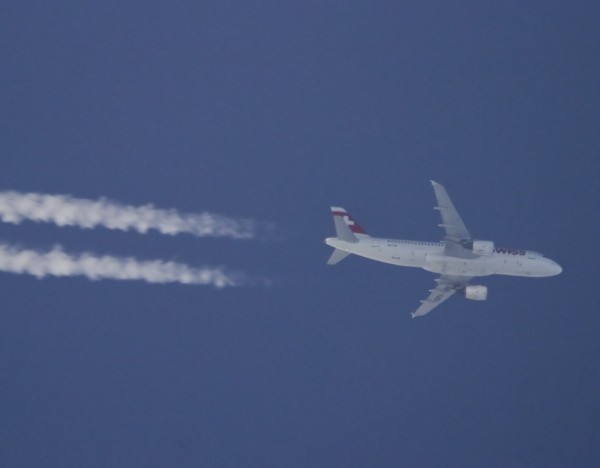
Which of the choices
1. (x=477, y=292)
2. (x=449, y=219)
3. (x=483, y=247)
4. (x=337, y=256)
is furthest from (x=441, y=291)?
(x=337, y=256)

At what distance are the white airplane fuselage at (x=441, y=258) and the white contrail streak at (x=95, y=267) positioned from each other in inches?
302

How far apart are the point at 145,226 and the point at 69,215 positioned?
3.93 m

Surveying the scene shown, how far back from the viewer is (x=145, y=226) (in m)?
49.8

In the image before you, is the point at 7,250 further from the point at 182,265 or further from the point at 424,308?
the point at 424,308

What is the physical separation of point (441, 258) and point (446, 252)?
344 millimetres

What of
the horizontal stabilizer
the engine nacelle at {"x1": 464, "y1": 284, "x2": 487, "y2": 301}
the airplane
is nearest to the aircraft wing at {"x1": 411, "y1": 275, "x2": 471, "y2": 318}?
the engine nacelle at {"x1": 464, "y1": 284, "x2": 487, "y2": 301}

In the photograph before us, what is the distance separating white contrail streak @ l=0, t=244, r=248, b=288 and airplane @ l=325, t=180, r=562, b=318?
24.5 ft

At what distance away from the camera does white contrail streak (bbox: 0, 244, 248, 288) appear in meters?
45.8

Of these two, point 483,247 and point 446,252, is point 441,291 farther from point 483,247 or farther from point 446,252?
point 483,247

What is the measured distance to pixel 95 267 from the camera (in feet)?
159

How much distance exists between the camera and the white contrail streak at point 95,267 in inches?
1805

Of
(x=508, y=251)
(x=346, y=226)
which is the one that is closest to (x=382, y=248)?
(x=346, y=226)

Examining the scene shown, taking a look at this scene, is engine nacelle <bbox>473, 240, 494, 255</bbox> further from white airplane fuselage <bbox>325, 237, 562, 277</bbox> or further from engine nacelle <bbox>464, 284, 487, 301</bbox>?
engine nacelle <bbox>464, 284, 487, 301</bbox>

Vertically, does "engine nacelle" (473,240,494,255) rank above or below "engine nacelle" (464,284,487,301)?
above
